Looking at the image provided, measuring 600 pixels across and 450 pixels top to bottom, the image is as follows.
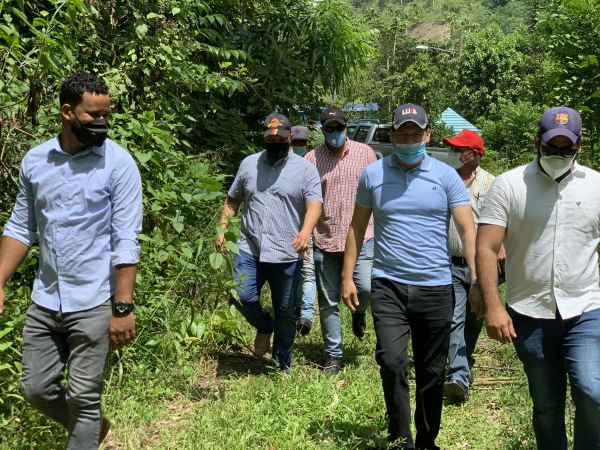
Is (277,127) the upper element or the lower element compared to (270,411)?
upper

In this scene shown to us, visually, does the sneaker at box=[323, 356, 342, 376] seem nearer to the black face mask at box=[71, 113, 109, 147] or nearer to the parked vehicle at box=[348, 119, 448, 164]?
the black face mask at box=[71, 113, 109, 147]

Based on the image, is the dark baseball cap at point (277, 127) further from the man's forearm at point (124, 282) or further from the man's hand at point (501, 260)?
the man's forearm at point (124, 282)

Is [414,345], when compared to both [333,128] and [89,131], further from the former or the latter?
[333,128]

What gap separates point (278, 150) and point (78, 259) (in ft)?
8.31

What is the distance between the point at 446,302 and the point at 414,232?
0.48 metres

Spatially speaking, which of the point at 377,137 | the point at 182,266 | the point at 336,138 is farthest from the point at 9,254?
the point at 377,137

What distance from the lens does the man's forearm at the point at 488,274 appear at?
11.4 ft

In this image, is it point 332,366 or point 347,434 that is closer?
point 347,434

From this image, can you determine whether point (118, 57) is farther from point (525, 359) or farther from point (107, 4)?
point (525, 359)

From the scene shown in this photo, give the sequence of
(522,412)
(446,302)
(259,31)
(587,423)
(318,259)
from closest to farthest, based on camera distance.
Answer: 1. (587,423)
2. (446,302)
3. (522,412)
4. (318,259)
5. (259,31)

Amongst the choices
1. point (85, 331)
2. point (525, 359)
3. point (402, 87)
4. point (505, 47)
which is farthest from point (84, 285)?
point (505, 47)

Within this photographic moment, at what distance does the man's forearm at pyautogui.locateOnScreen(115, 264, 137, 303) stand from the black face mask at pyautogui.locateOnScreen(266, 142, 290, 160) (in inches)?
95.4

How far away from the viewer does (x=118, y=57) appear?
6219 mm

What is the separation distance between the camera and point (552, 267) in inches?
131
